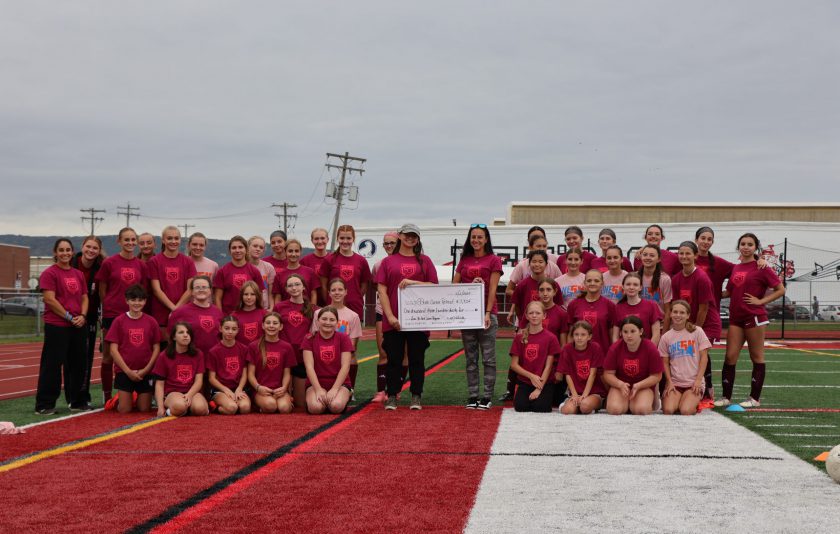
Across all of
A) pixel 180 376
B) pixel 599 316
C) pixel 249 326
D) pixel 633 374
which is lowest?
pixel 180 376

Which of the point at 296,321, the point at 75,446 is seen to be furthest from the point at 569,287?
the point at 75,446

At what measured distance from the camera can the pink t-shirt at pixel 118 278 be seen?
28.2 feet

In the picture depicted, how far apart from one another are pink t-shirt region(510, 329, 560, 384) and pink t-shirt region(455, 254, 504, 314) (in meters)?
0.55

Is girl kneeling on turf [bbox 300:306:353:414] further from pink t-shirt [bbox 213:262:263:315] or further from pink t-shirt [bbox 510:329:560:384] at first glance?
pink t-shirt [bbox 510:329:560:384]

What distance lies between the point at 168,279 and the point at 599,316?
177 inches

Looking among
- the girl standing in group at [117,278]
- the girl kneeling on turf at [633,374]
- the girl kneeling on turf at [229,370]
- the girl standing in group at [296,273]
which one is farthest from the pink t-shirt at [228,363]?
the girl kneeling on turf at [633,374]

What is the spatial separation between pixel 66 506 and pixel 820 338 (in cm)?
2564

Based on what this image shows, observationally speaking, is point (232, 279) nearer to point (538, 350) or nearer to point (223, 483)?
point (538, 350)

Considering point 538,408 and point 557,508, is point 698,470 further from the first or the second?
point 538,408

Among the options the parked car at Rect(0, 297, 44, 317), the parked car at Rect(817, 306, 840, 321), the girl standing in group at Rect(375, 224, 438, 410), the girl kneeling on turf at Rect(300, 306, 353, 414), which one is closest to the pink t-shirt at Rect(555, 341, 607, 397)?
the girl standing in group at Rect(375, 224, 438, 410)

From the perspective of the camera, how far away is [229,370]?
8.12 m

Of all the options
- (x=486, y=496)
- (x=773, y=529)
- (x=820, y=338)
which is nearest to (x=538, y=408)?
(x=486, y=496)

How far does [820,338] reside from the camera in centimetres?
2562

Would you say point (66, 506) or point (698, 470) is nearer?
point (66, 506)
